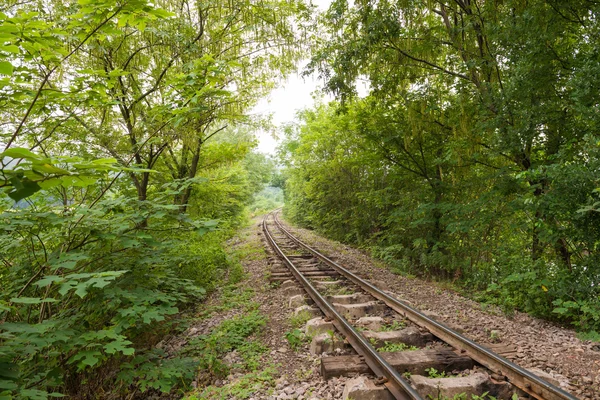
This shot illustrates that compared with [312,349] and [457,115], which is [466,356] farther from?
[457,115]

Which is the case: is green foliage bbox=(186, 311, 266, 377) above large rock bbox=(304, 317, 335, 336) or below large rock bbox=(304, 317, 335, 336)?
below

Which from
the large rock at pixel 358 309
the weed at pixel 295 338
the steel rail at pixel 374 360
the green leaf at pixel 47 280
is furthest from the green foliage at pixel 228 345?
the green leaf at pixel 47 280

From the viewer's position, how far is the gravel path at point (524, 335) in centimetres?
386

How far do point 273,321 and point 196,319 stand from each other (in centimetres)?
150

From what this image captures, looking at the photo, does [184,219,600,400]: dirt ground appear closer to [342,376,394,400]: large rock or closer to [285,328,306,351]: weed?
[285,328,306,351]: weed

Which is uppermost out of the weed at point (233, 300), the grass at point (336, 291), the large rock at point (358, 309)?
the large rock at point (358, 309)

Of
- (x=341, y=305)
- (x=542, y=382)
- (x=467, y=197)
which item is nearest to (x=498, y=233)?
(x=467, y=197)

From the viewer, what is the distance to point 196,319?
20.5ft

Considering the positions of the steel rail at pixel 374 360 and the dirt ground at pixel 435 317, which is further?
the dirt ground at pixel 435 317

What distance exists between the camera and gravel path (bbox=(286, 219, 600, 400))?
3.86 m

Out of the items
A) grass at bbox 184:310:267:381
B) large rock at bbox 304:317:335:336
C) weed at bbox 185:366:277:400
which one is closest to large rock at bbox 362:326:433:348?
large rock at bbox 304:317:335:336

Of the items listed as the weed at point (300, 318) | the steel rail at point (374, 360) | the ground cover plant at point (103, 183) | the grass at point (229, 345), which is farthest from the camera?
the weed at point (300, 318)

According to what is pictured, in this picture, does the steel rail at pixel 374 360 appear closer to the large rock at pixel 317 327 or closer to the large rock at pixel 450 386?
the large rock at pixel 317 327

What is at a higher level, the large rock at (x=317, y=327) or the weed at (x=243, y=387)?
the large rock at (x=317, y=327)
